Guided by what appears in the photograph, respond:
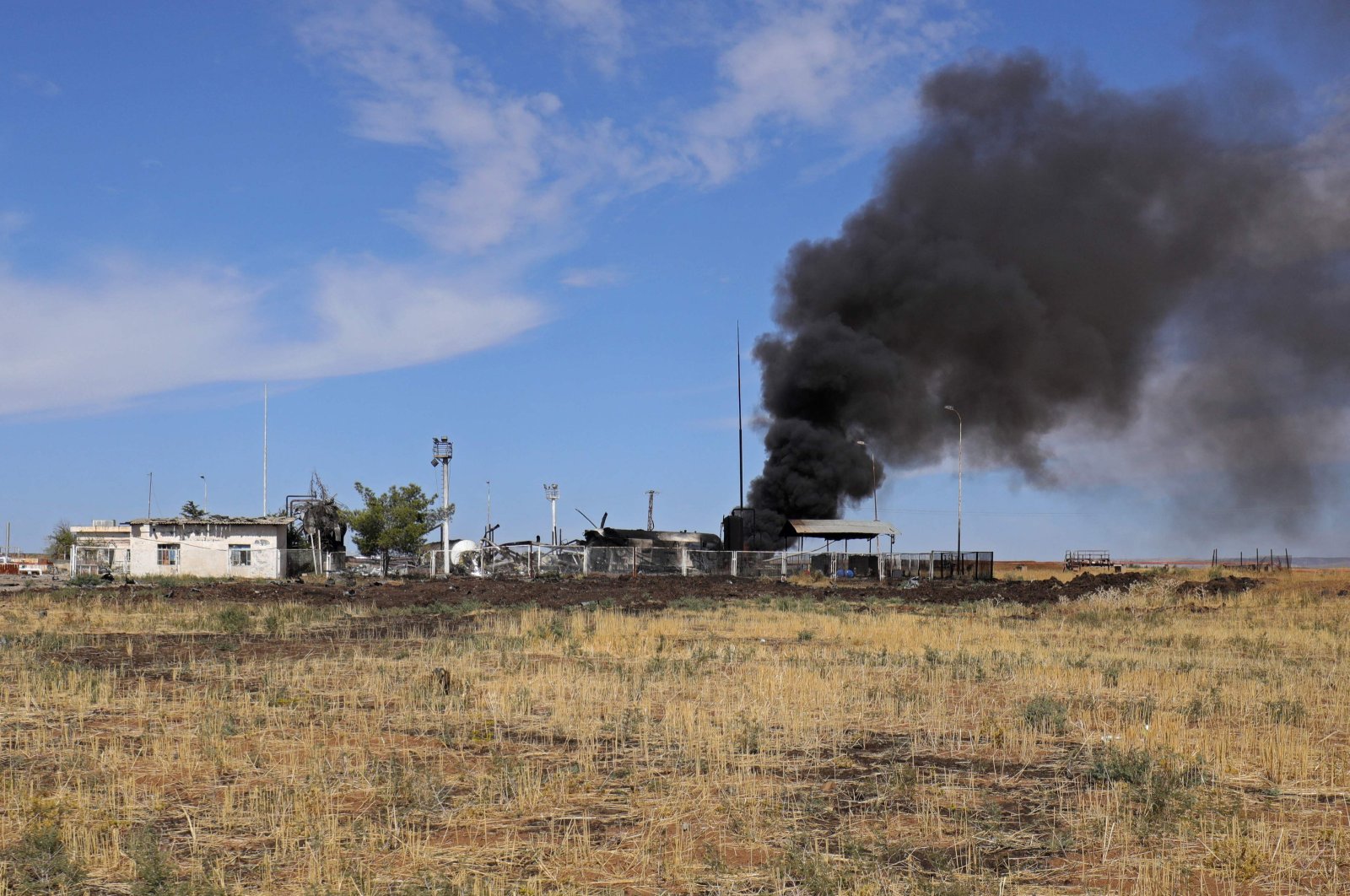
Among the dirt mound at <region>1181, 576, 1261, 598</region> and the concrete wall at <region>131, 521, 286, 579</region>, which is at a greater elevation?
the concrete wall at <region>131, 521, 286, 579</region>

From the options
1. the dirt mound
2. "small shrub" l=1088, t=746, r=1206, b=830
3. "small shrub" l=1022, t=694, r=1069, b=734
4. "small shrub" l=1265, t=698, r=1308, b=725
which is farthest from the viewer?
the dirt mound

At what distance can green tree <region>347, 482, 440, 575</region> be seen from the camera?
3145 inches

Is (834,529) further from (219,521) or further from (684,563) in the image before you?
(219,521)

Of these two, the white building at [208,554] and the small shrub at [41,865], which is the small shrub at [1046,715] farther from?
the white building at [208,554]

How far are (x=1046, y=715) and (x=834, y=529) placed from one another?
53304 millimetres

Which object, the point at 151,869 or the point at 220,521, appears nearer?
the point at 151,869

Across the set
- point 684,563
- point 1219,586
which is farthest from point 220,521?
point 1219,586

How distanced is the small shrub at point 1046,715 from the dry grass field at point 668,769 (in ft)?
0.17

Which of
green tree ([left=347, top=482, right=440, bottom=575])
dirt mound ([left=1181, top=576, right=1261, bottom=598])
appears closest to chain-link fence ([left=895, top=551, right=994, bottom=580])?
dirt mound ([left=1181, top=576, right=1261, bottom=598])

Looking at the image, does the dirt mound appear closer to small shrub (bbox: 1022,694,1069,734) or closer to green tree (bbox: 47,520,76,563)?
small shrub (bbox: 1022,694,1069,734)

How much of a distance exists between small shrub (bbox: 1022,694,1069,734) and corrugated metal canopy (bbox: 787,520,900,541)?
51.7 m

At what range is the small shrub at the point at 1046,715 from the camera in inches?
522

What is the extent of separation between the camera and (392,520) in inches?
3172

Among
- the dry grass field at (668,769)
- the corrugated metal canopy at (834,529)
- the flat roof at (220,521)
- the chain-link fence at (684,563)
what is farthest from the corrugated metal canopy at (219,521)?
the dry grass field at (668,769)
